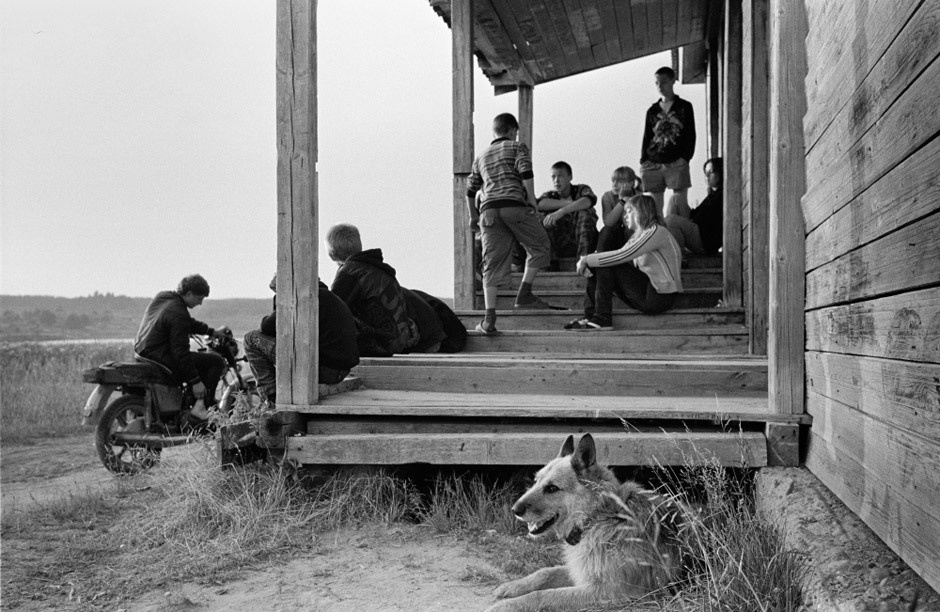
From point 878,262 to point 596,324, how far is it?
4515 mm

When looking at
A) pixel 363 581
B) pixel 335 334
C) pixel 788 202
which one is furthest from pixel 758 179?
pixel 363 581

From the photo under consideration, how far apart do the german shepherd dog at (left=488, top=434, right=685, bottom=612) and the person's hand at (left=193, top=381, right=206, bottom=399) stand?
4.88 m

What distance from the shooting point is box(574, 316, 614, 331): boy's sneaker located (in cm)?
702

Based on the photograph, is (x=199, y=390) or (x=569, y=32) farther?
(x=569, y=32)

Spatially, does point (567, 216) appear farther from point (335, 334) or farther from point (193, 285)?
point (335, 334)

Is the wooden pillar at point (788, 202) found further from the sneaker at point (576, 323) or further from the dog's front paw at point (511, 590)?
the sneaker at point (576, 323)

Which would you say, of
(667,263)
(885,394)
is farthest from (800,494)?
(667,263)

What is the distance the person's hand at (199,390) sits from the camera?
289 inches

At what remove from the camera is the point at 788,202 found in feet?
12.3

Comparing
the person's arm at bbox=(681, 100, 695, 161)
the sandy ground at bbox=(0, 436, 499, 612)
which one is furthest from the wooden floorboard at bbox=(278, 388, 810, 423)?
the person's arm at bbox=(681, 100, 695, 161)

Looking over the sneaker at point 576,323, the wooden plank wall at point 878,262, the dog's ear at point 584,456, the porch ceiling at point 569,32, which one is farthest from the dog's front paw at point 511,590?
the porch ceiling at point 569,32

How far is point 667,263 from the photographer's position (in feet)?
23.2

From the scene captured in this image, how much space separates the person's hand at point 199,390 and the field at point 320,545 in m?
1.57

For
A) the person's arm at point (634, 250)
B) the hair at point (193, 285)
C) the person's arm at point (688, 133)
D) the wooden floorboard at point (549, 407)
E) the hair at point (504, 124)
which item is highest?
the person's arm at point (688, 133)
